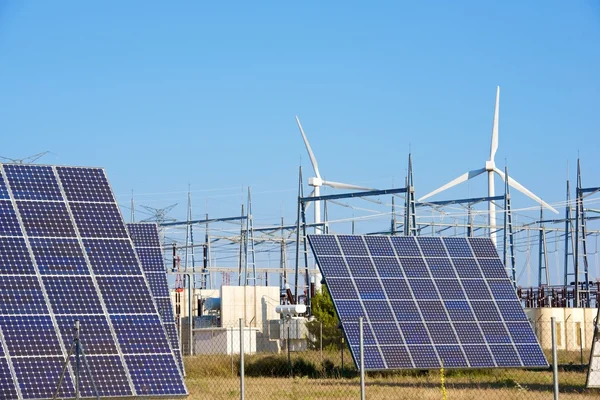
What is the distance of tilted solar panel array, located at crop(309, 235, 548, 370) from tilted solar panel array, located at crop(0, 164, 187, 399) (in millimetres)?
8232

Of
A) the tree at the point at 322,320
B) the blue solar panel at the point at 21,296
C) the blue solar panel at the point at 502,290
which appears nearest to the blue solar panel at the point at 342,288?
the blue solar panel at the point at 502,290

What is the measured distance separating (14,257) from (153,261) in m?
11.4

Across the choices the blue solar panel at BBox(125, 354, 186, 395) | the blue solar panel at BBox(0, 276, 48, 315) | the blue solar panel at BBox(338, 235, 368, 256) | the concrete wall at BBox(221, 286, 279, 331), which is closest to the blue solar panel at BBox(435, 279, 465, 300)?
the blue solar panel at BBox(338, 235, 368, 256)

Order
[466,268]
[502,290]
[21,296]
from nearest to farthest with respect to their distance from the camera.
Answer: [21,296], [502,290], [466,268]

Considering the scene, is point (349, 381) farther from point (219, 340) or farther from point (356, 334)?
point (219, 340)

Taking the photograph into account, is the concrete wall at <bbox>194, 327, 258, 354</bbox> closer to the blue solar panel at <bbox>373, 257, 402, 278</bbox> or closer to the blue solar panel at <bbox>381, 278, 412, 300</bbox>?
the blue solar panel at <bbox>373, 257, 402, 278</bbox>

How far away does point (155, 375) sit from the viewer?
53.4ft

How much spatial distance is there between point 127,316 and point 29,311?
5.19 ft

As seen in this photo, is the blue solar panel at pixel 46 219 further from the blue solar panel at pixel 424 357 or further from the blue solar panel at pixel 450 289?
the blue solar panel at pixel 450 289

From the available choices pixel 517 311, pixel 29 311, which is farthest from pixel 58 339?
pixel 517 311

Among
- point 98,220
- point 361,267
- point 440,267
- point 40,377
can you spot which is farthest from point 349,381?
point 40,377

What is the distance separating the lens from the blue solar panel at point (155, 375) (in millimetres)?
16031

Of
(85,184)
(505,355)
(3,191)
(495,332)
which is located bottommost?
(505,355)

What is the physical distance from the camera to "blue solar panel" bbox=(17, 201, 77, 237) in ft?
60.2
